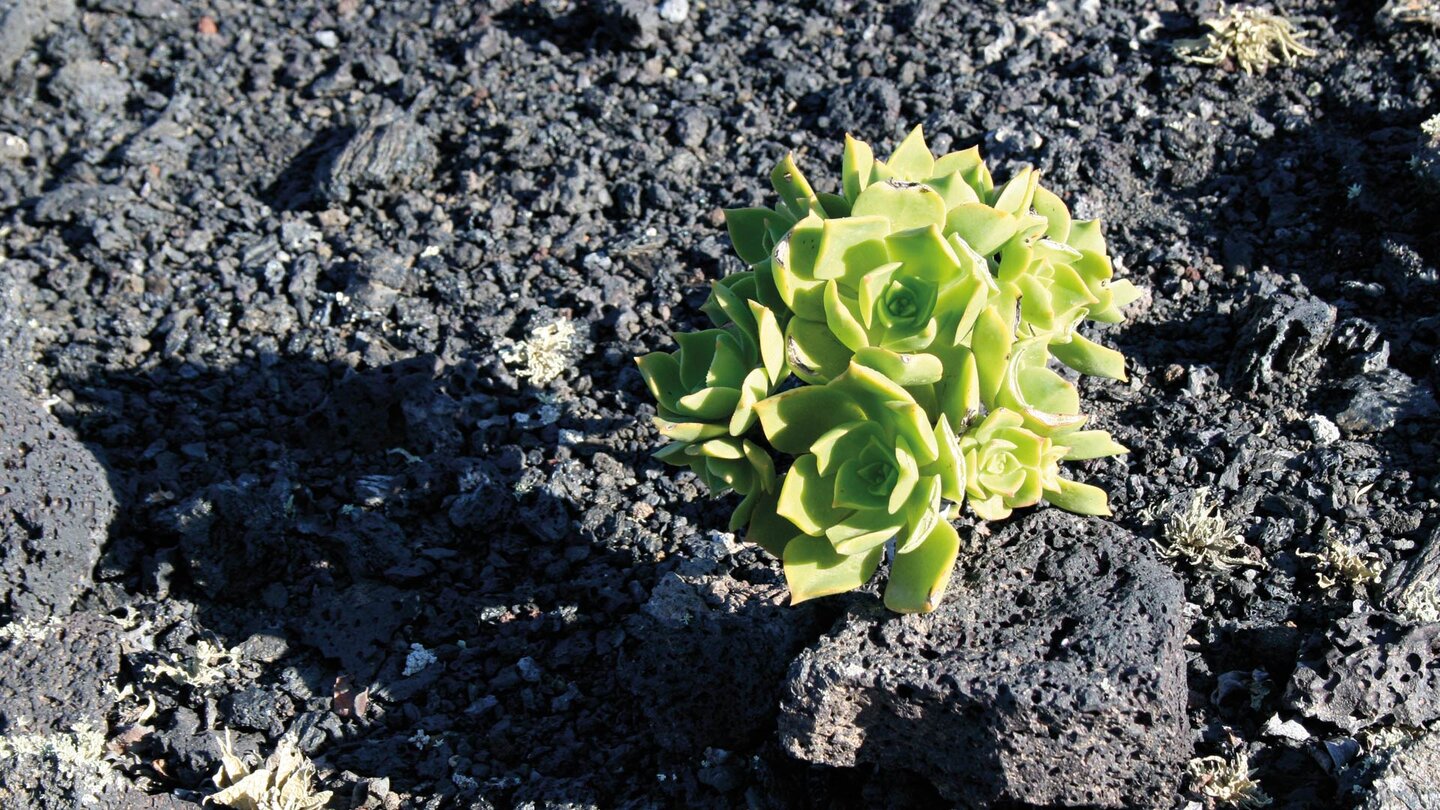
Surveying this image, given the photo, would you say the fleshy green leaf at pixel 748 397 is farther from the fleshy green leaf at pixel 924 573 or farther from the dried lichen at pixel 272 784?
the dried lichen at pixel 272 784

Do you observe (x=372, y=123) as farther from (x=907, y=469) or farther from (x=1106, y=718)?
(x=1106, y=718)

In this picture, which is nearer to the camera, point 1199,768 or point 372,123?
point 1199,768

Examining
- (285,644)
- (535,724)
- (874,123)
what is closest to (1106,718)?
(535,724)

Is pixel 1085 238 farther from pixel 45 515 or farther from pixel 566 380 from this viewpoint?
pixel 45 515

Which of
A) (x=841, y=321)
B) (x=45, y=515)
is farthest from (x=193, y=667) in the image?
(x=841, y=321)

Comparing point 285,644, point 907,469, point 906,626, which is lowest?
point 285,644

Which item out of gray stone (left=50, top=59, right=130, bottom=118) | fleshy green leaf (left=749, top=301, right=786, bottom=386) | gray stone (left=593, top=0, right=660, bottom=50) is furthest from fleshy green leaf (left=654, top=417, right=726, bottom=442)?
gray stone (left=50, top=59, right=130, bottom=118)

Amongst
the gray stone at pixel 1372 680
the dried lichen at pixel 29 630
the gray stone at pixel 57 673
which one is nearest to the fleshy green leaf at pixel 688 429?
the gray stone at pixel 1372 680

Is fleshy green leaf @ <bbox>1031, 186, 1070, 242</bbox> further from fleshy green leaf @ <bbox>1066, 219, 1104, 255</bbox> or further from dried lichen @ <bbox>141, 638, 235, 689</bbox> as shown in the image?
dried lichen @ <bbox>141, 638, 235, 689</bbox>
